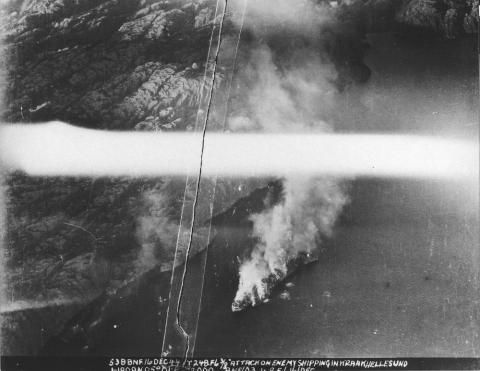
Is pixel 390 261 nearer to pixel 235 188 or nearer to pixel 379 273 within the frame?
pixel 379 273

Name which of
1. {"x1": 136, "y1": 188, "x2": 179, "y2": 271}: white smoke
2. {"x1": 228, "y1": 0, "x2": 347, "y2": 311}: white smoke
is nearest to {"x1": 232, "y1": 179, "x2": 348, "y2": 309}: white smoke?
{"x1": 228, "y1": 0, "x2": 347, "y2": 311}: white smoke

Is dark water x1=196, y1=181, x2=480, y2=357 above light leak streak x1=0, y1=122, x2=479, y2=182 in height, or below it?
below

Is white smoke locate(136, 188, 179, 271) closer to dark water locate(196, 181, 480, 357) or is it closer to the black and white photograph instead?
the black and white photograph

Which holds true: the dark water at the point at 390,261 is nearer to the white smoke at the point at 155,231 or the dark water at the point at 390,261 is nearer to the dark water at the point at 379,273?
the dark water at the point at 379,273

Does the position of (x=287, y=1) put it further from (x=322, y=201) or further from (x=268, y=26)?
(x=322, y=201)

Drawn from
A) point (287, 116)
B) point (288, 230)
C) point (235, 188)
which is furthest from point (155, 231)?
point (287, 116)

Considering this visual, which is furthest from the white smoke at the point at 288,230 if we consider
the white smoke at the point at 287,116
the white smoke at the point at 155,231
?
the white smoke at the point at 155,231
